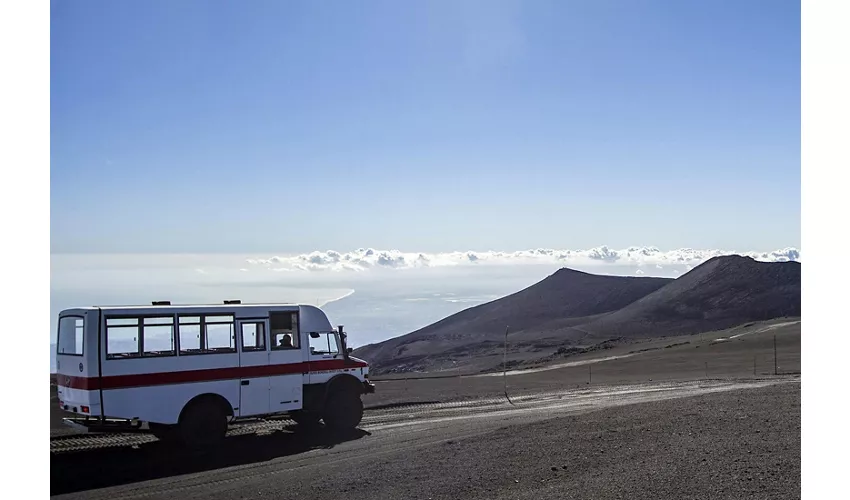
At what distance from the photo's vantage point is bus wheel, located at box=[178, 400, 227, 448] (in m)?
15.9

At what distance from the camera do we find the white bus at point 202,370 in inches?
588

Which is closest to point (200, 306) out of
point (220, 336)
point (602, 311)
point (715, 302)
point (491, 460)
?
point (220, 336)

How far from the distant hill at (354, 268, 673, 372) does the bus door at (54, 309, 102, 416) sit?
7492cm

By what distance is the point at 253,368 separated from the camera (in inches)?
668

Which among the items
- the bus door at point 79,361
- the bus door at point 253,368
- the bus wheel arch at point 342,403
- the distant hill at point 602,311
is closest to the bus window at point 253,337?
the bus door at point 253,368

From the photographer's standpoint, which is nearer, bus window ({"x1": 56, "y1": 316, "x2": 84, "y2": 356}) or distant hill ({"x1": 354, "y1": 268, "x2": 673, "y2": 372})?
bus window ({"x1": 56, "y1": 316, "x2": 84, "y2": 356})

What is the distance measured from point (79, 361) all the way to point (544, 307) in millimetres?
111067

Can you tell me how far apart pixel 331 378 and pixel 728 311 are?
86.6 m

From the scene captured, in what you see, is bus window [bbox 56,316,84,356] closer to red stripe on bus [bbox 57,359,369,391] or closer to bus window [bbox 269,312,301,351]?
red stripe on bus [bbox 57,359,369,391]

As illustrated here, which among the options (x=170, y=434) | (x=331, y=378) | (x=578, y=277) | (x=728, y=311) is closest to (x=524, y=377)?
(x=331, y=378)

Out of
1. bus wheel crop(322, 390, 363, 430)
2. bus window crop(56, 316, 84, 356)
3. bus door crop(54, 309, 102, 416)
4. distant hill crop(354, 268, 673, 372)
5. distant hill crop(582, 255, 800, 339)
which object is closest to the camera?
bus door crop(54, 309, 102, 416)

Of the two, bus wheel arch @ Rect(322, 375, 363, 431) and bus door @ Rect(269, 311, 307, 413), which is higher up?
bus door @ Rect(269, 311, 307, 413)

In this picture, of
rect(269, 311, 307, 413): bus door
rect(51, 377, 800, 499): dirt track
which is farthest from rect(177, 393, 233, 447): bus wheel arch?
rect(269, 311, 307, 413): bus door

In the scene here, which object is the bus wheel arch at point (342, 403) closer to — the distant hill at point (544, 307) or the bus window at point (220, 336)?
the bus window at point (220, 336)
